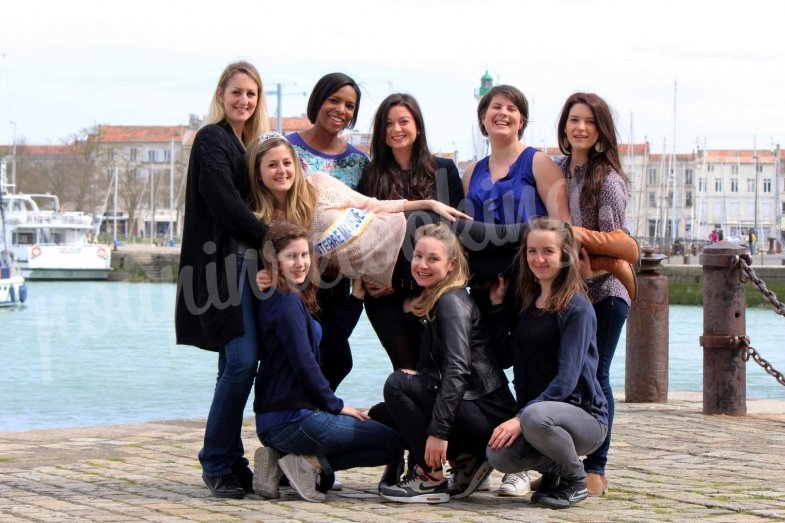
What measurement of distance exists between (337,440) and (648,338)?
428 cm

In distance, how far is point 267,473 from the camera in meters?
5.48

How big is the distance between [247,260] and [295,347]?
0.44 meters

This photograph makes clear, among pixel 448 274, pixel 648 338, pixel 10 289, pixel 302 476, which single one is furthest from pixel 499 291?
pixel 10 289

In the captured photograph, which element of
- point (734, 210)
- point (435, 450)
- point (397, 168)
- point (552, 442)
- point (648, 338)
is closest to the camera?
point (552, 442)

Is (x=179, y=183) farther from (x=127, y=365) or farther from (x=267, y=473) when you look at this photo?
(x=267, y=473)

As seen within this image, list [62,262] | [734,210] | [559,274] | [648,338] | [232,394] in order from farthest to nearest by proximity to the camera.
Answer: [734,210], [62,262], [648,338], [232,394], [559,274]

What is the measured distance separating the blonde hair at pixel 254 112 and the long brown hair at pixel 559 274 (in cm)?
132

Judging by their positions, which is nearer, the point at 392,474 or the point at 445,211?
the point at 445,211

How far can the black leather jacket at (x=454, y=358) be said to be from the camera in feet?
17.2

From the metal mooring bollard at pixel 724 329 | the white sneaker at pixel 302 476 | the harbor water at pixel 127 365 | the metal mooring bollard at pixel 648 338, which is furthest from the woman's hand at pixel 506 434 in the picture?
the harbor water at pixel 127 365

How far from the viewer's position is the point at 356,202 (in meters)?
5.50

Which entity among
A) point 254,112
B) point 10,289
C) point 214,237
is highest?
point 254,112

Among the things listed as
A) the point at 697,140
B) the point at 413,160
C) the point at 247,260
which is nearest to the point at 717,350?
the point at 413,160

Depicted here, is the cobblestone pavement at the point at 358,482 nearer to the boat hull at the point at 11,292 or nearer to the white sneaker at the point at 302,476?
the white sneaker at the point at 302,476
